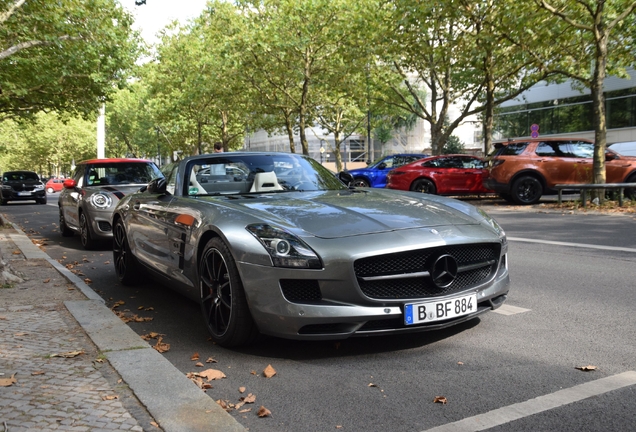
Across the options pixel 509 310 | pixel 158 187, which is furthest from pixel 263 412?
pixel 158 187

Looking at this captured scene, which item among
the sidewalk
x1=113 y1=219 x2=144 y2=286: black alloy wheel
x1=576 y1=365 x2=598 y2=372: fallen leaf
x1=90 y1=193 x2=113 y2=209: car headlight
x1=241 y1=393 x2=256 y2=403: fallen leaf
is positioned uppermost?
x1=90 y1=193 x2=113 y2=209: car headlight

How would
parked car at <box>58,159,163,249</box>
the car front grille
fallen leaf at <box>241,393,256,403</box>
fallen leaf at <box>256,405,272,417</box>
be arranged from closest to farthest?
fallen leaf at <box>256,405,272,417</box>, fallen leaf at <box>241,393,256,403</box>, the car front grille, parked car at <box>58,159,163,249</box>

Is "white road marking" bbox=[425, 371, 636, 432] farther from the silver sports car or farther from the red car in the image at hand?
the red car

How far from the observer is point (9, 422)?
3.01 m

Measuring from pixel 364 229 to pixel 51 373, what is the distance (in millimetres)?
2070

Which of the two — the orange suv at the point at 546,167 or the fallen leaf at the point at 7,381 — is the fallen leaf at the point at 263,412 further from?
the orange suv at the point at 546,167

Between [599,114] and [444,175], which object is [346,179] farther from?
[444,175]

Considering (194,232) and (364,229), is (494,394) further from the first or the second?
(194,232)

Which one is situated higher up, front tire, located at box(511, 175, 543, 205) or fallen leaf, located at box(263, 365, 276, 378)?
front tire, located at box(511, 175, 543, 205)

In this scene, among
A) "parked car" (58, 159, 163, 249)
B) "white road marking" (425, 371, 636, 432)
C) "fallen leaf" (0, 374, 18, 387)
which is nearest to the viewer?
"white road marking" (425, 371, 636, 432)

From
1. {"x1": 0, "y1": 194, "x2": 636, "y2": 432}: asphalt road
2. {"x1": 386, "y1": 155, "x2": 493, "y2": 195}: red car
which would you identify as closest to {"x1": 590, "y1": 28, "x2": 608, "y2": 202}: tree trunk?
{"x1": 386, "y1": 155, "x2": 493, "y2": 195}: red car

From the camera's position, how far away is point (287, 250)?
12.9 ft

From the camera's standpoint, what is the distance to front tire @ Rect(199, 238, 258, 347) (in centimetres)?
415

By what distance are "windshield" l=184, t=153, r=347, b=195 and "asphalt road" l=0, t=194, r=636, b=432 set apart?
1143mm
